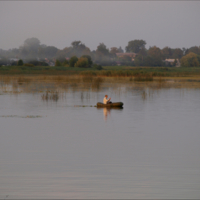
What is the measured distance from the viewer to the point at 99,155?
12328mm

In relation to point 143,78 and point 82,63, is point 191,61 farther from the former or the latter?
point 143,78

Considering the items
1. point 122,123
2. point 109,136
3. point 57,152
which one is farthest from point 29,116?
point 57,152

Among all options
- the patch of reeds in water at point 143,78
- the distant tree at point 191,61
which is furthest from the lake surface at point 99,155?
the distant tree at point 191,61

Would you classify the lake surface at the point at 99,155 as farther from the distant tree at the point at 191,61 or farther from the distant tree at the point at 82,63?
the distant tree at the point at 191,61

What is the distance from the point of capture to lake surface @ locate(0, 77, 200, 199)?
868 centimetres

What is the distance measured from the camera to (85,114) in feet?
78.4

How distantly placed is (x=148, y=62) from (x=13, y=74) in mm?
83733

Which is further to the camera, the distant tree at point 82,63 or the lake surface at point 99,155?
the distant tree at point 82,63

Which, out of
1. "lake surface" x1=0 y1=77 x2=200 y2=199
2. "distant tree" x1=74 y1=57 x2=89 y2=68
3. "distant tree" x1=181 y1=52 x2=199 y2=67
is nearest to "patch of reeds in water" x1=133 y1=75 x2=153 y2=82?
"distant tree" x1=74 y1=57 x2=89 y2=68

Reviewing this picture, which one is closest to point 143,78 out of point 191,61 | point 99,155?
point 99,155

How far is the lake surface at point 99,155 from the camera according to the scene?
8.68 meters

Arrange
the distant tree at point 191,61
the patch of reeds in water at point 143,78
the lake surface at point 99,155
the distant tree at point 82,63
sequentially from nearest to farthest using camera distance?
the lake surface at point 99,155, the patch of reeds in water at point 143,78, the distant tree at point 82,63, the distant tree at point 191,61

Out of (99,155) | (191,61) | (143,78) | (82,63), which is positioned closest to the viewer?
(99,155)

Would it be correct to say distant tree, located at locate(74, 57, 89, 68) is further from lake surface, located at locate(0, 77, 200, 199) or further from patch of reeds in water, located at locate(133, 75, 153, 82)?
lake surface, located at locate(0, 77, 200, 199)
